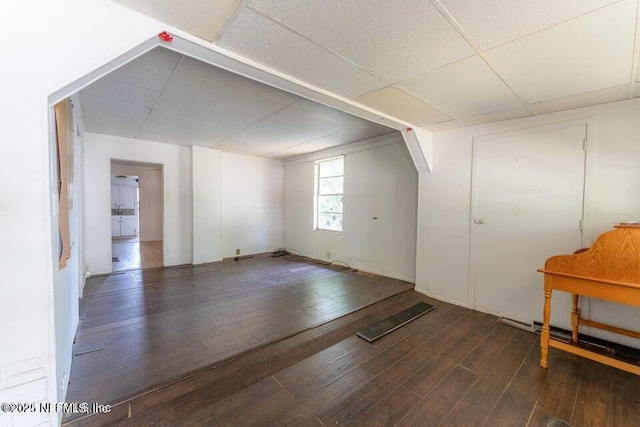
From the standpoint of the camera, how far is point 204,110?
3297mm

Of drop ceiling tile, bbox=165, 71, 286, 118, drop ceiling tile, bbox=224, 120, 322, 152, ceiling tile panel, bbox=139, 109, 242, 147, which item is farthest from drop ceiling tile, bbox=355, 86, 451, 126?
ceiling tile panel, bbox=139, 109, 242, 147

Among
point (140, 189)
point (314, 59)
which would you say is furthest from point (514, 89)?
point (140, 189)

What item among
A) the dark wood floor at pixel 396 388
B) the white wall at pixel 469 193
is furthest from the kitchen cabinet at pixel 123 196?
the white wall at pixel 469 193

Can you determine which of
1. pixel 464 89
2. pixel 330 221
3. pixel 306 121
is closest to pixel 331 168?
pixel 330 221

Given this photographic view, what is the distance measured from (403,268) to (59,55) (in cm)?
462

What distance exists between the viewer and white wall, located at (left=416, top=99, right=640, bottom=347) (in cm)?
239

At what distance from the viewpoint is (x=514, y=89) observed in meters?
2.29

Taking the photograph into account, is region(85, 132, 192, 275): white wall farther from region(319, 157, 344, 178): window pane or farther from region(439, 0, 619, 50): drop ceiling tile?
region(439, 0, 619, 50): drop ceiling tile

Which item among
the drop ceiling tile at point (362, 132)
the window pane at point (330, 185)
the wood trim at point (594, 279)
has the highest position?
the drop ceiling tile at point (362, 132)

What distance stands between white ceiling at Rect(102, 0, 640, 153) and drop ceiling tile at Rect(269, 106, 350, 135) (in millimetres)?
988

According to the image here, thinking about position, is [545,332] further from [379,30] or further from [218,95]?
[218,95]

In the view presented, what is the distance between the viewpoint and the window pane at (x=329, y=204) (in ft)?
19.1

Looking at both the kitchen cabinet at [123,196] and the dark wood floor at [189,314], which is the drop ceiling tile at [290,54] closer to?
the dark wood floor at [189,314]

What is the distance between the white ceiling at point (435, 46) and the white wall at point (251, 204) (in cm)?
368
